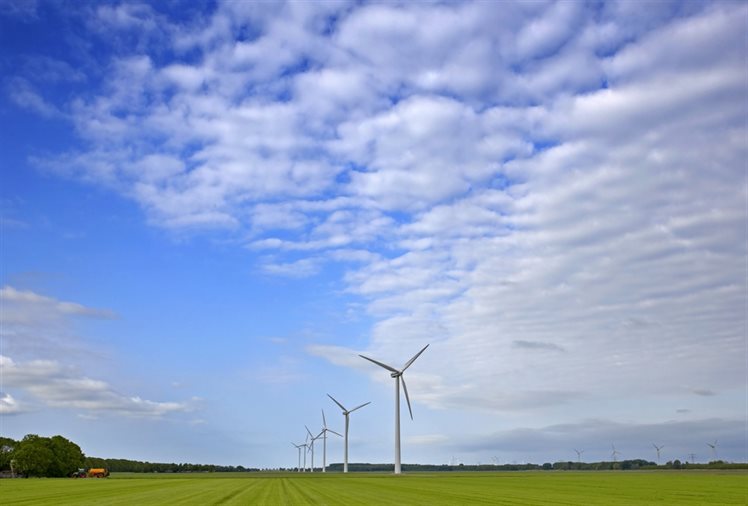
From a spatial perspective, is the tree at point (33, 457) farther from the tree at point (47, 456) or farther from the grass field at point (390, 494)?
the grass field at point (390, 494)

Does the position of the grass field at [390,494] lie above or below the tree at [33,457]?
below

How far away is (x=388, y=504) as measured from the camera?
50156 mm

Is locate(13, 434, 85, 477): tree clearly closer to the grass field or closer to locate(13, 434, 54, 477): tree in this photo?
locate(13, 434, 54, 477): tree

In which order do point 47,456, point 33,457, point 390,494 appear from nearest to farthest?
point 390,494, point 33,457, point 47,456

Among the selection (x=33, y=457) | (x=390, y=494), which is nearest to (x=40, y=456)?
(x=33, y=457)

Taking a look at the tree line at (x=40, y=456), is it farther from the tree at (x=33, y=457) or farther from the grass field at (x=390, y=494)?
the grass field at (x=390, y=494)

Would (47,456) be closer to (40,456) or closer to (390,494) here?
(40,456)

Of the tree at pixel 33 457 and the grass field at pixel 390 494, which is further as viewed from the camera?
the tree at pixel 33 457

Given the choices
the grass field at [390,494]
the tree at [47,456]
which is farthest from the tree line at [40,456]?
the grass field at [390,494]

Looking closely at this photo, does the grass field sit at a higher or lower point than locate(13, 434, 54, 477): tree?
lower

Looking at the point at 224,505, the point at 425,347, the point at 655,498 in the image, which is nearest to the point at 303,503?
the point at 224,505

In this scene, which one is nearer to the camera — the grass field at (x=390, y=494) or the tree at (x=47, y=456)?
the grass field at (x=390, y=494)

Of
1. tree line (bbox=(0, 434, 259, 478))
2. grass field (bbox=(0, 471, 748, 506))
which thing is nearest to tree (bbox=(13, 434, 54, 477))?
tree line (bbox=(0, 434, 259, 478))

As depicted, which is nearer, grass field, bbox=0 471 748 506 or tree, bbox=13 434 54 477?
grass field, bbox=0 471 748 506
